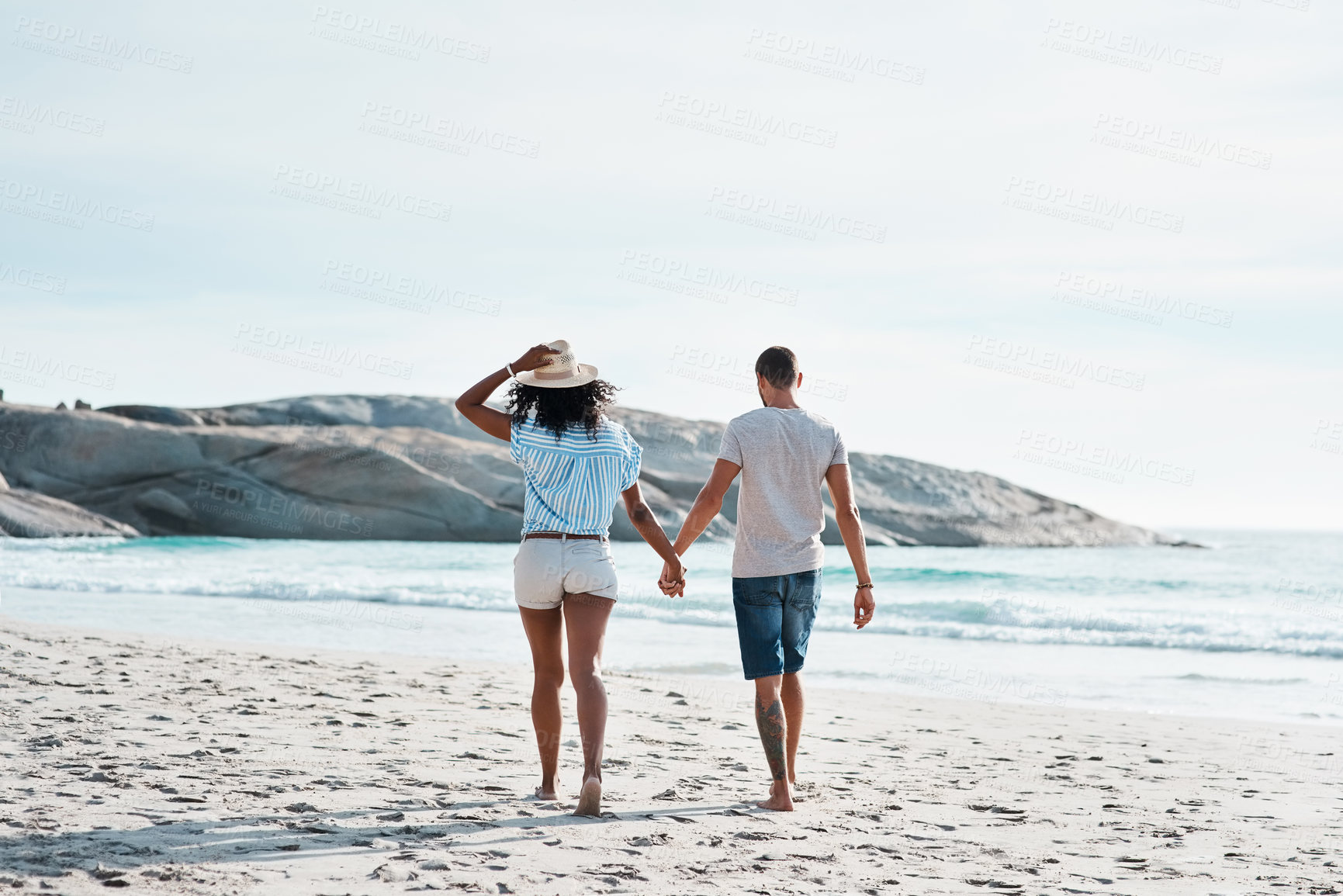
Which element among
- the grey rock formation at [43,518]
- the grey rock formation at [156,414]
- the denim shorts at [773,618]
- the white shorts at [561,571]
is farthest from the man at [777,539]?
the grey rock formation at [156,414]

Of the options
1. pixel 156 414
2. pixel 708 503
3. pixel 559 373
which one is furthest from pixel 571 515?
pixel 156 414

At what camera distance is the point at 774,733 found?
4141 millimetres

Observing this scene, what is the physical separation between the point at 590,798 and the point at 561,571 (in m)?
0.84

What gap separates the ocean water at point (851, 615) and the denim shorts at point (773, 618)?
3.37 metres

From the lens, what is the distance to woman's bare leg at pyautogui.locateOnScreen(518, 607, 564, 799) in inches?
155

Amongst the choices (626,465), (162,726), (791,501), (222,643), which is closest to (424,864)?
(626,465)

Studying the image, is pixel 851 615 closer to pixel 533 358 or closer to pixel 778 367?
pixel 778 367

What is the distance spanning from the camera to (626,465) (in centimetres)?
395

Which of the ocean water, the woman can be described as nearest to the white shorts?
the woman

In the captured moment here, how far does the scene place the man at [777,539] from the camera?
4.15 m

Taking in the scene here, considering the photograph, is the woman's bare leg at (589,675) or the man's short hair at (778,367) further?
the man's short hair at (778,367)

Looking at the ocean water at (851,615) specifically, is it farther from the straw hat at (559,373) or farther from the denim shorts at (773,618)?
the straw hat at (559,373)

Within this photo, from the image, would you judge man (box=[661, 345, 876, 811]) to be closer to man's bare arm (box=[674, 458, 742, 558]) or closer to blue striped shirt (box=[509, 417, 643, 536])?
man's bare arm (box=[674, 458, 742, 558])

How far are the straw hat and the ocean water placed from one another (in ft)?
13.5
